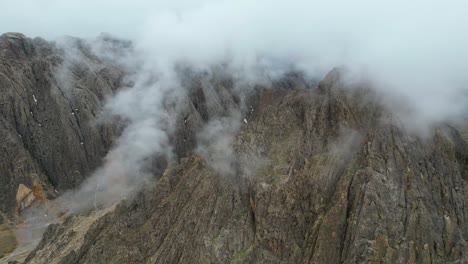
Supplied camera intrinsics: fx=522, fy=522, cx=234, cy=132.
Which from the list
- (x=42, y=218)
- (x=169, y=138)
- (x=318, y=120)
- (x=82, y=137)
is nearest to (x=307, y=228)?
(x=318, y=120)

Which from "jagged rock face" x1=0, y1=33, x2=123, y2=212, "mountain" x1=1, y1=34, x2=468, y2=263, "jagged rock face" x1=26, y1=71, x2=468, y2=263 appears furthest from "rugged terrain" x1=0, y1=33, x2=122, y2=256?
"jagged rock face" x1=26, y1=71, x2=468, y2=263

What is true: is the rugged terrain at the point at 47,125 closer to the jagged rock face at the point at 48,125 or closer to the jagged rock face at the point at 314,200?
the jagged rock face at the point at 48,125

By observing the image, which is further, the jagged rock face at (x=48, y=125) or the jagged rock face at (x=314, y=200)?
the jagged rock face at (x=48, y=125)

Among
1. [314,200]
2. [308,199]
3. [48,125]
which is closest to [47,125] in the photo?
[48,125]

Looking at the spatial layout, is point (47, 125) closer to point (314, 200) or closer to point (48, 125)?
point (48, 125)

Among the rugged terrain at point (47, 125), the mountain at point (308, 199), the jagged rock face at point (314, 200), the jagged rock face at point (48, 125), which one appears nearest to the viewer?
the jagged rock face at point (314, 200)

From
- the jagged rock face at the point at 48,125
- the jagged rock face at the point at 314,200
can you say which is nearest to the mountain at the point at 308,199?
the jagged rock face at the point at 314,200

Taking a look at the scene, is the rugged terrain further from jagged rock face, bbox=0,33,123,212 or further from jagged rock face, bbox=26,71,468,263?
jagged rock face, bbox=26,71,468,263
